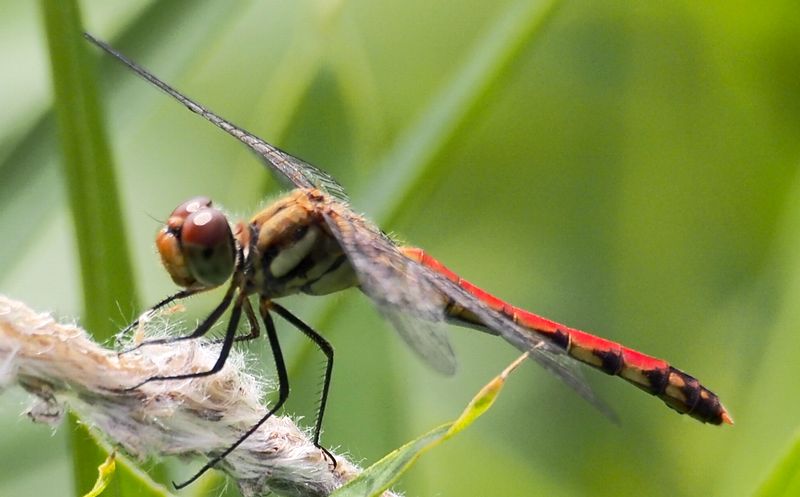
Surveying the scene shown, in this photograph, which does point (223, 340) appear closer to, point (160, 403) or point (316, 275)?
point (316, 275)

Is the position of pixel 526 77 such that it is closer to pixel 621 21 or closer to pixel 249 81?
pixel 621 21

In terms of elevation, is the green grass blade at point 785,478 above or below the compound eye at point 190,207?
above

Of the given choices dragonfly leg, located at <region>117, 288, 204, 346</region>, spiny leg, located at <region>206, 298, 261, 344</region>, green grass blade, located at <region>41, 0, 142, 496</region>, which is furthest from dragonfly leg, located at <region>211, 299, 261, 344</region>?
green grass blade, located at <region>41, 0, 142, 496</region>

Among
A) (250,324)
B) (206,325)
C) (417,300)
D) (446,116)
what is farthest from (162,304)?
(446,116)

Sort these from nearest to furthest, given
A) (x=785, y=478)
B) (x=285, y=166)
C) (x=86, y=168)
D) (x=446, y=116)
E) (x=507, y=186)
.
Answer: (x=785, y=478)
(x=86, y=168)
(x=285, y=166)
(x=446, y=116)
(x=507, y=186)

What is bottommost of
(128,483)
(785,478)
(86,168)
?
(128,483)

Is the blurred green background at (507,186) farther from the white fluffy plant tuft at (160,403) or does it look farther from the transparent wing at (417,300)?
the white fluffy plant tuft at (160,403)

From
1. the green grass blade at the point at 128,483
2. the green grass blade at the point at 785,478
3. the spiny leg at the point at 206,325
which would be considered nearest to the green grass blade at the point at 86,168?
the spiny leg at the point at 206,325

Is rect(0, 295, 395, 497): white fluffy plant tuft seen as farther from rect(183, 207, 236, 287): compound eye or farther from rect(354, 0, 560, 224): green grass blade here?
rect(354, 0, 560, 224): green grass blade
